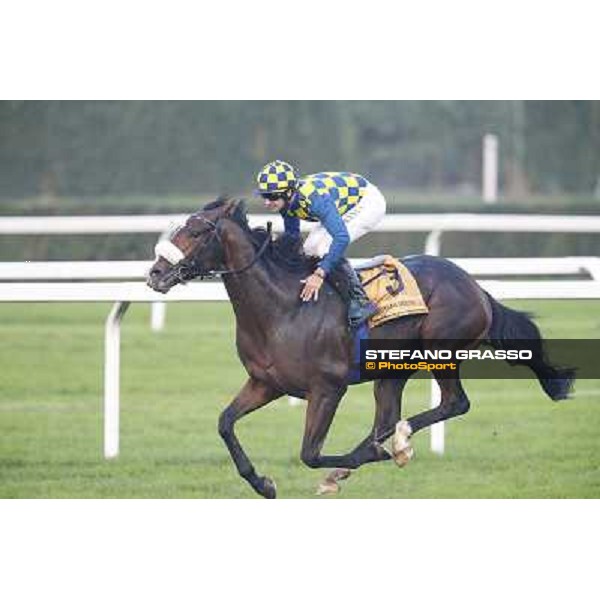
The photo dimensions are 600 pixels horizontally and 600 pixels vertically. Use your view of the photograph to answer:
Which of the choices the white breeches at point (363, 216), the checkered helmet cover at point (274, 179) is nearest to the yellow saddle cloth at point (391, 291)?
the white breeches at point (363, 216)

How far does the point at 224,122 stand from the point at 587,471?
671 inches

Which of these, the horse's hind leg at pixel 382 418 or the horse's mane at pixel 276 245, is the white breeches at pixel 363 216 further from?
the horse's hind leg at pixel 382 418

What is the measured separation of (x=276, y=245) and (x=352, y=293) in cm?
34

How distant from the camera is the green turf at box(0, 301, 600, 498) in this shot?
6199 mm

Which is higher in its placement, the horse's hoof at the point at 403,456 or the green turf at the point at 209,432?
the horse's hoof at the point at 403,456

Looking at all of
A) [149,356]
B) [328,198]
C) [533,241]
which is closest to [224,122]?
[533,241]

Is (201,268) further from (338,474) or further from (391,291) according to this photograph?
(338,474)

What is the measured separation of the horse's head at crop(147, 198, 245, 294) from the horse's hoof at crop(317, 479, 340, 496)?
0.90 metres

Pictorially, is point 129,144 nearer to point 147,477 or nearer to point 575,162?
point 575,162

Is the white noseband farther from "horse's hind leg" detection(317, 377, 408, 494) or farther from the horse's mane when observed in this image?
"horse's hind leg" detection(317, 377, 408, 494)

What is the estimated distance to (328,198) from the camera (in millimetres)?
5676

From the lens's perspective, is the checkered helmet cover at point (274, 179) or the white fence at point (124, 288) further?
the white fence at point (124, 288)

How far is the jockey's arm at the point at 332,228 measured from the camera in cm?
561

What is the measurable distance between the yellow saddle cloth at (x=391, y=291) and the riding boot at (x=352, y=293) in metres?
0.04
